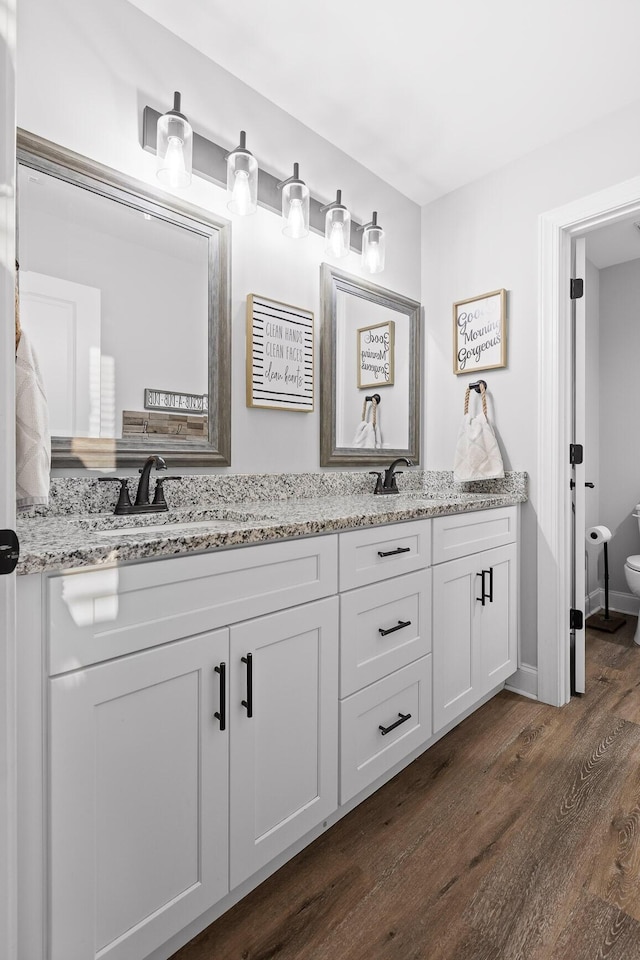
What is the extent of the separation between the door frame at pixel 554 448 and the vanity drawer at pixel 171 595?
133cm

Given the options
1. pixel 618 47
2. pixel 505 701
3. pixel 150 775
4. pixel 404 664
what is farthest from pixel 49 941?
pixel 618 47

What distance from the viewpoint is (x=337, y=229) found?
2072 mm

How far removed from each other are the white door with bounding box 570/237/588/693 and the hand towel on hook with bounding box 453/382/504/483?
1.16ft

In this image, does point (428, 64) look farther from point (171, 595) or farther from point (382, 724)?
point (382, 724)

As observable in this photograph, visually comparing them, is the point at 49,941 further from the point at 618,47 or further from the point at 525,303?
the point at 618,47

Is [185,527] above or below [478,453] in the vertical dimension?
below

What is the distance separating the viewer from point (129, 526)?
4.54 feet

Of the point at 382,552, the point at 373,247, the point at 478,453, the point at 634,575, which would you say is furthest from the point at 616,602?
the point at 373,247

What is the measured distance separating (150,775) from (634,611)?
340 cm

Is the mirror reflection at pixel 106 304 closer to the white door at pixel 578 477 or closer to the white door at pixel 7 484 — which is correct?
the white door at pixel 7 484

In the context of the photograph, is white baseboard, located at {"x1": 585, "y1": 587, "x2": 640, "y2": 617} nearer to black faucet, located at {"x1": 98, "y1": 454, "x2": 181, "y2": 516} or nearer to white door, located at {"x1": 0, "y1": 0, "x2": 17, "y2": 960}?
black faucet, located at {"x1": 98, "y1": 454, "x2": 181, "y2": 516}

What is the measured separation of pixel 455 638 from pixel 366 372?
48.6 inches

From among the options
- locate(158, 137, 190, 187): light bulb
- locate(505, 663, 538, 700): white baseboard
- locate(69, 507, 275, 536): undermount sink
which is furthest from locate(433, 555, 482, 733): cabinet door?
locate(158, 137, 190, 187): light bulb

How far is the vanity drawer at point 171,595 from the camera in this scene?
2.91 ft
